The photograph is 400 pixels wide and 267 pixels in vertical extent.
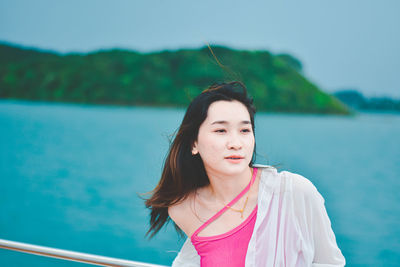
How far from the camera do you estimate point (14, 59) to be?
36.8 meters

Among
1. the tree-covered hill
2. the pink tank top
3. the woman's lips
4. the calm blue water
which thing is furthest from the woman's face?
the tree-covered hill

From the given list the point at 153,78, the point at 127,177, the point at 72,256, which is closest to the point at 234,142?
the point at 72,256

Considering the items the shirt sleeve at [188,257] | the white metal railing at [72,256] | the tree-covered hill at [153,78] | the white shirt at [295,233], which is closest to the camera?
the white shirt at [295,233]

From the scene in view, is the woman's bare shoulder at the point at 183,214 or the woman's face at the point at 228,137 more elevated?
the woman's face at the point at 228,137

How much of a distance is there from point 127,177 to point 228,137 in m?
37.2

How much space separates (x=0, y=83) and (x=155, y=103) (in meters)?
15.5

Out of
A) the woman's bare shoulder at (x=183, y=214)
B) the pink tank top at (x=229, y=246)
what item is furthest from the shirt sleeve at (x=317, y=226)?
the woman's bare shoulder at (x=183, y=214)

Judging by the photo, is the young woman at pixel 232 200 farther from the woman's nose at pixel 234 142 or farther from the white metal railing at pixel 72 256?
the white metal railing at pixel 72 256

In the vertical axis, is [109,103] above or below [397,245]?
above

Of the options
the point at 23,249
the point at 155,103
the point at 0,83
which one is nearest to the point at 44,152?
the point at 0,83

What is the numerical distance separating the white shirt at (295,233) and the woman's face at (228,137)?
0.14 m

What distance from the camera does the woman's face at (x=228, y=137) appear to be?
3.51 feet

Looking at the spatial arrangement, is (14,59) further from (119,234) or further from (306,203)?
(306,203)

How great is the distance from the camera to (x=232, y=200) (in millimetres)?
1173
